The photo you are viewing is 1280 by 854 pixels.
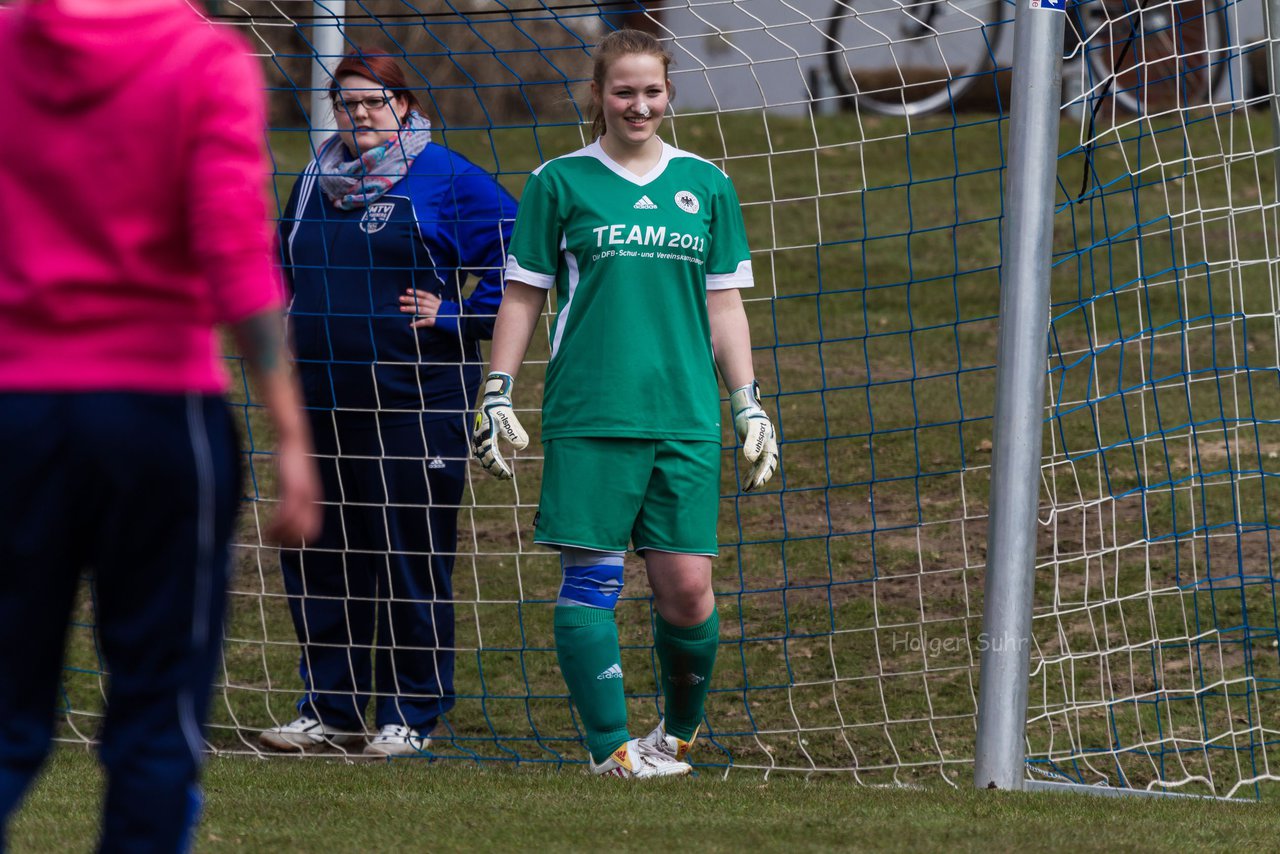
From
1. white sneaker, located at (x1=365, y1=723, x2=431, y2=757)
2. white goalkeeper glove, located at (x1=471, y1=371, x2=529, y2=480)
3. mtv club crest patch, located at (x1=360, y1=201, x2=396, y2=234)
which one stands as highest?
mtv club crest patch, located at (x1=360, y1=201, x2=396, y2=234)

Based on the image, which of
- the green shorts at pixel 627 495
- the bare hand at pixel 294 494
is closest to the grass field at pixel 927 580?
the green shorts at pixel 627 495

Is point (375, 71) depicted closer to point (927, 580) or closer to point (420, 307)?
point (420, 307)

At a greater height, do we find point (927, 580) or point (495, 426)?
point (495, 426)

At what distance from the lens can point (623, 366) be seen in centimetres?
386

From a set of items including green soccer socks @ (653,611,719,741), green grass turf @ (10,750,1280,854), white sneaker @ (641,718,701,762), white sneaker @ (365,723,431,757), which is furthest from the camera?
white sneaker @ (365,723,431,757)

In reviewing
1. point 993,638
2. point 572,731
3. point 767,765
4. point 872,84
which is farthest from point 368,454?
point 872,84

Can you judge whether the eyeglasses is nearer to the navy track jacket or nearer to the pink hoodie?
the navy track jacket

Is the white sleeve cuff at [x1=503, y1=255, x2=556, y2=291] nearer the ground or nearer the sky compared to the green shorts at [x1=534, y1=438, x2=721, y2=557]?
nearer the sky

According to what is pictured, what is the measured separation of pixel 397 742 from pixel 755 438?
1.57 metres

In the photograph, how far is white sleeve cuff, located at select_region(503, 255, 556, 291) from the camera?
12.9 feet

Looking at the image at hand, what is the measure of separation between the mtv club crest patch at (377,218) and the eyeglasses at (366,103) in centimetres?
28

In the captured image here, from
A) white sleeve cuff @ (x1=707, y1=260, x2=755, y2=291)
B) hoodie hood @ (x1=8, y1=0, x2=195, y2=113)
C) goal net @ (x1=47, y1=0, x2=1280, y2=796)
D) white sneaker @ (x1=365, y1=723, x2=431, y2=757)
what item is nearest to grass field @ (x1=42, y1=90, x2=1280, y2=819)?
goal net @ (x1=47, y1=0, x2=1280, y2=796)

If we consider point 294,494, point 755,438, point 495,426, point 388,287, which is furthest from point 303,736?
point 294,494

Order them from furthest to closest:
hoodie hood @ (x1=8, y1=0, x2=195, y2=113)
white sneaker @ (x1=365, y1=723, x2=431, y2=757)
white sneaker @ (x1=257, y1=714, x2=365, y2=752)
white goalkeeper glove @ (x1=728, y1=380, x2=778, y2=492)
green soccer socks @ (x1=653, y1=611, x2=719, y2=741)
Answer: white sneaker @ (x1=257, y1=714, x2=365, y2=752) < white sneaker @ (x1=365, y1=723, x2=431, y2=757) < green soccer socks @ (x1=653, y1=611, x2=719, y2=741) < white goalkeeper glove @ (x1=728, y1=380, x2=778, y2=492) < hoodie hood @ (x1=8, y1=0, x2=195, y2=113)
